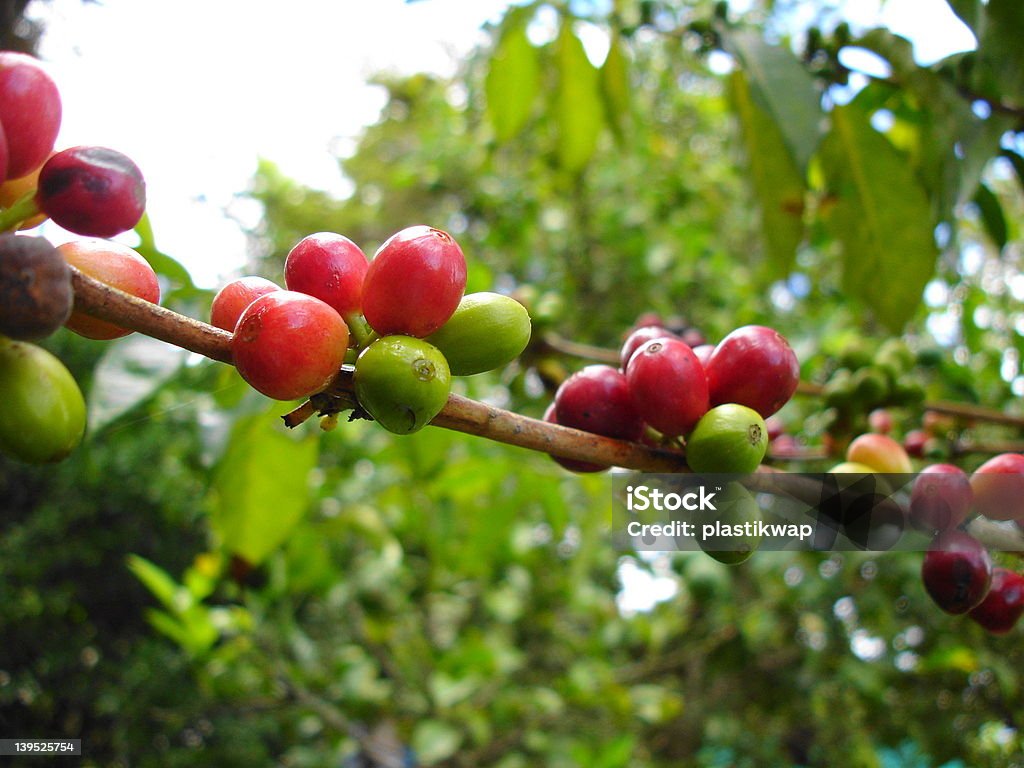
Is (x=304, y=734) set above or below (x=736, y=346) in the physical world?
below

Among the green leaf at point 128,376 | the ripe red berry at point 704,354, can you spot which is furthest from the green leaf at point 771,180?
the green leaf at point 128,376

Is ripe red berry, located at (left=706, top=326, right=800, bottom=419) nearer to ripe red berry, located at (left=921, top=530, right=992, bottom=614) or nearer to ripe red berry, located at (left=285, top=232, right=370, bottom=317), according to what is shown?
ripe red berry, located at (left=921, top=530, right=992, bottom=614)

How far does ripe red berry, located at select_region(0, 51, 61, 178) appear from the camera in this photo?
0.53 m

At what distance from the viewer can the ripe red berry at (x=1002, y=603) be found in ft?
2.53

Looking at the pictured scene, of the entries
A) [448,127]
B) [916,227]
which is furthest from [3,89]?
[448,127]

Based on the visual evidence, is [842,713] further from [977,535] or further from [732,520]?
[732,520]

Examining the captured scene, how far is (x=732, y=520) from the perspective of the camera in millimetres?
663

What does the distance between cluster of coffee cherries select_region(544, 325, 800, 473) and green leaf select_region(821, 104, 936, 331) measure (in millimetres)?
976

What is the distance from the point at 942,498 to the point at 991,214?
1.07 metres

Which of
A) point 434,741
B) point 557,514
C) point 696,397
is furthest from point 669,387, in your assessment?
point 434,741

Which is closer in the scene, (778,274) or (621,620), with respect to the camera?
(778,274)

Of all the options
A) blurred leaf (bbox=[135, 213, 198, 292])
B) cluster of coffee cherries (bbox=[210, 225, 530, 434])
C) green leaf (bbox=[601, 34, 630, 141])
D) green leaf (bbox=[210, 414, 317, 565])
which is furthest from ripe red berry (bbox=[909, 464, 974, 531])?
green leaf (bbox=[601, 34, 630, 141])

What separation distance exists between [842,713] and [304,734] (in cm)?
224

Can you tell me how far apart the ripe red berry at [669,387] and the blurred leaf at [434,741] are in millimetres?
2340
